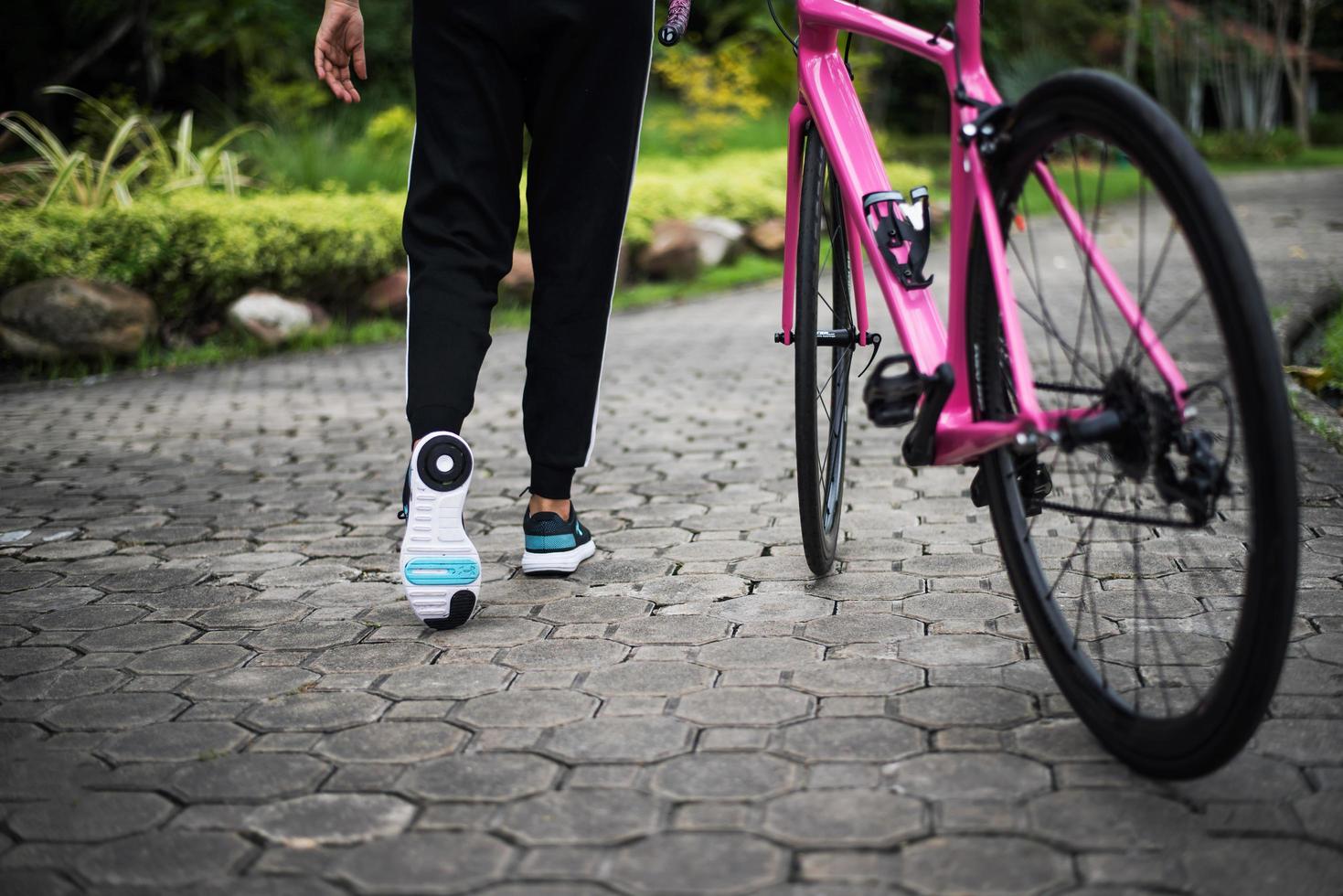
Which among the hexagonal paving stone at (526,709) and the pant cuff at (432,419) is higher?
the pant cuff at (432,419)

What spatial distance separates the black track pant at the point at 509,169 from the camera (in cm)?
260

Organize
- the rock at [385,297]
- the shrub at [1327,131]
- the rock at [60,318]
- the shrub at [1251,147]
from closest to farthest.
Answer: the rock at [60,318]
the rock at [385,297]
the shrub at [1251,147]
the shrub at [1327,131]

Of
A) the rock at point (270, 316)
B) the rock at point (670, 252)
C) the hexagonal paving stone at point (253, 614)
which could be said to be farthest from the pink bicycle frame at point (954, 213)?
the rock at point (670, 252)

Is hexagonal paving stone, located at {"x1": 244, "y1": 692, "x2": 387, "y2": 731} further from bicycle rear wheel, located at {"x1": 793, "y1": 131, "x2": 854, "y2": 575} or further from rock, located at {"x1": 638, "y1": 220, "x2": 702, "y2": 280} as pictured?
rock, located at {"x1": 638, "y1": 220, "x2": 702, "y2": 280}

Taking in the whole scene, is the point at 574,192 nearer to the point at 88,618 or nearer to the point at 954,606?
the point at 954,606

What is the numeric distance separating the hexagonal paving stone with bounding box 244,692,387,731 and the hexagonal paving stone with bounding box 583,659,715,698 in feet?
1.20

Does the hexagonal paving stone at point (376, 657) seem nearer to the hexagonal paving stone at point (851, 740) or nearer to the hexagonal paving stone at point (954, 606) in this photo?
the hexagonal paving stone at point (851, 740)

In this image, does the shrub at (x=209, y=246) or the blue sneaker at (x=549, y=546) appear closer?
the blue sneaker at (x=549, y=546)

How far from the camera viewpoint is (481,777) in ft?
6.35

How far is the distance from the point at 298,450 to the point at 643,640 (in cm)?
244

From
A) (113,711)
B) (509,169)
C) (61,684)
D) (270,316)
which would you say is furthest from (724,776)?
(270,316)

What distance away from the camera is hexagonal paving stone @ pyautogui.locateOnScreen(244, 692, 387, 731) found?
2.16 meters

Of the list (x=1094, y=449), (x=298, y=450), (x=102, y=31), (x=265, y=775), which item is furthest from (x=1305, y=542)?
(x=102, y=31)

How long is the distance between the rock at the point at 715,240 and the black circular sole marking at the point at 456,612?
26.0 ft
